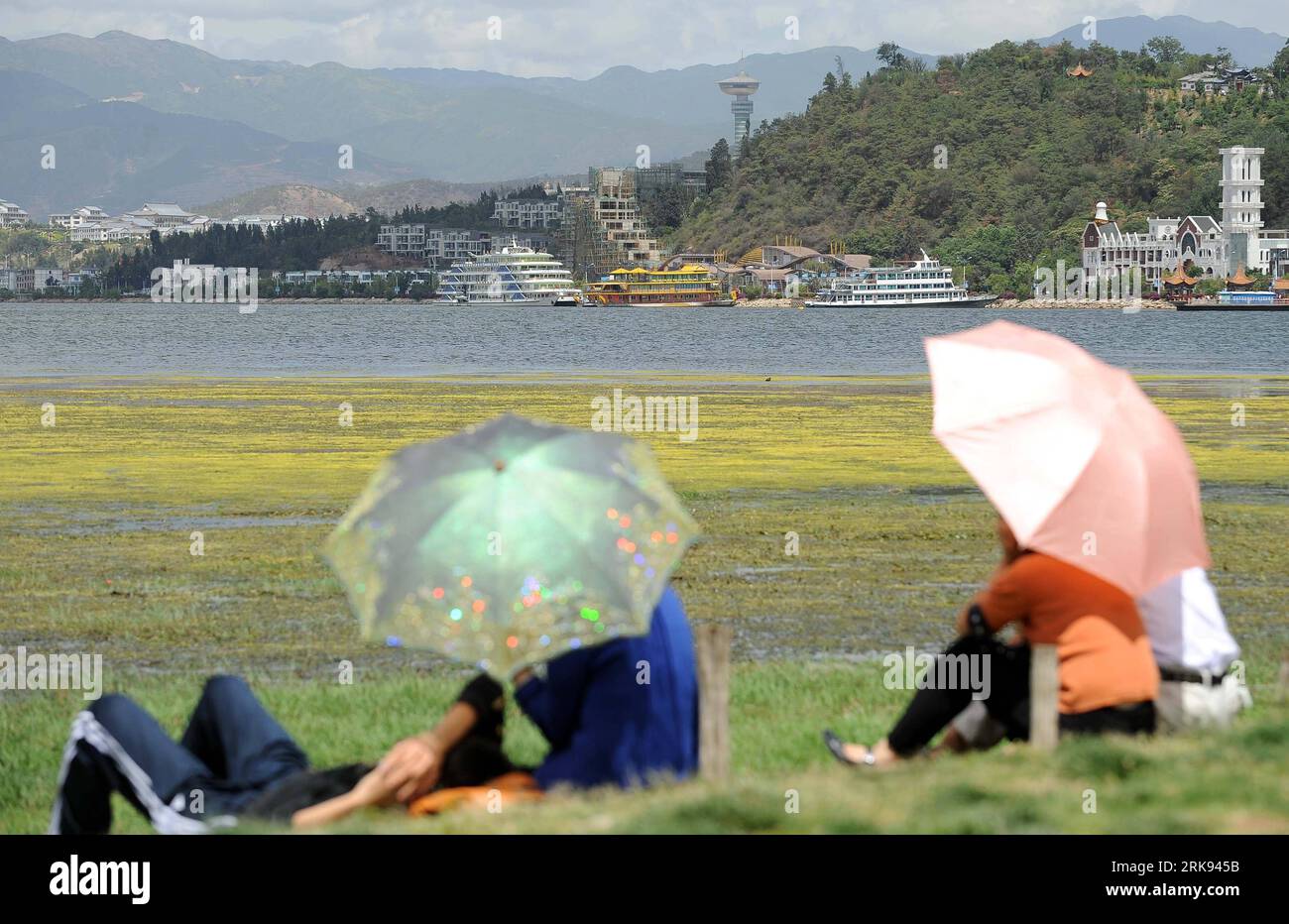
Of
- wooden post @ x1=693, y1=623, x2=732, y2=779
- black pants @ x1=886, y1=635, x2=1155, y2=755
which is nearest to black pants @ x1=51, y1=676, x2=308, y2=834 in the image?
wooden post @ x1=693, y1=623, x2=732, y2=779

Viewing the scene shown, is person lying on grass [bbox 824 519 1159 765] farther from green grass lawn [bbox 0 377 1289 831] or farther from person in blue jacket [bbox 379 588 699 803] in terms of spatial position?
person in blue jacket [bbox 379 588 699 803]

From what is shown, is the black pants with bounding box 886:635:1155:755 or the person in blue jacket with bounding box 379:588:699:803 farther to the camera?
the black pants with bounding box 886:635:1155:755

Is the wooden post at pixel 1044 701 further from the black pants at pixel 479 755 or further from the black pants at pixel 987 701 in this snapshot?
the black pants at pixel 479 755

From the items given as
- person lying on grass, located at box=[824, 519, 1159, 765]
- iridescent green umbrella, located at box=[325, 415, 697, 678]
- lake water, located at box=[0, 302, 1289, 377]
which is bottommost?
lake water, located at box=[0, 302, 1289, 377]

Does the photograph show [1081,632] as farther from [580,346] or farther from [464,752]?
[580,346]

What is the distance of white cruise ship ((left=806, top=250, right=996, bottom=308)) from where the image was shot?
180 m

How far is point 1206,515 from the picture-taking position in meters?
19.2

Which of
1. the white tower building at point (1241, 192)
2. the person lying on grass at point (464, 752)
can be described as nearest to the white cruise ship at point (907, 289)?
the white tower building at point (1241, 192)

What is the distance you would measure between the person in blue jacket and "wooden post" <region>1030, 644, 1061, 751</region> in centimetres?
136

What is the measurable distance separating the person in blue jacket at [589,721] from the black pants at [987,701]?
124cm

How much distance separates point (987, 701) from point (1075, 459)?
3.42ft

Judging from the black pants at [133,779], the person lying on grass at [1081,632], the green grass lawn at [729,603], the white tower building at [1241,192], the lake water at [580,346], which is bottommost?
the lake water at [580,346]

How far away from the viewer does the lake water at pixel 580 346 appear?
194 feet
